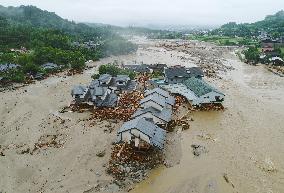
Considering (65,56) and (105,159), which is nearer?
(105,159)

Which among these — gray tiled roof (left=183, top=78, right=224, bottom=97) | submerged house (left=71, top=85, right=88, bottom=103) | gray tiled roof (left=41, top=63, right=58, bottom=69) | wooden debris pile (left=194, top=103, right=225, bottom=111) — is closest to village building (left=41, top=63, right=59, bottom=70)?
gray tiled roof (left=41, top=63, right=58, bottom=69)

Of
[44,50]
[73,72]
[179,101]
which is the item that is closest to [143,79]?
[179,101]

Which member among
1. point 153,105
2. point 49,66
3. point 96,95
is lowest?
point 49,66

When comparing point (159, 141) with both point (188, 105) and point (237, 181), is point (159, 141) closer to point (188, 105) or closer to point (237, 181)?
point (237, 181)

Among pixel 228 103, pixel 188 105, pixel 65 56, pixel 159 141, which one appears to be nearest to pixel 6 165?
pixel 159 141

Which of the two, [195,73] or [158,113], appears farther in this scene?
[195,73]

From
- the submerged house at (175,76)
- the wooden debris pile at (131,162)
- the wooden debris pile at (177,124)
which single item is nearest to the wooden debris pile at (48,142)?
the wooden debris pile at (131,162)

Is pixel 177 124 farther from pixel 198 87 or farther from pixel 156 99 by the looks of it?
pixel 198 87
